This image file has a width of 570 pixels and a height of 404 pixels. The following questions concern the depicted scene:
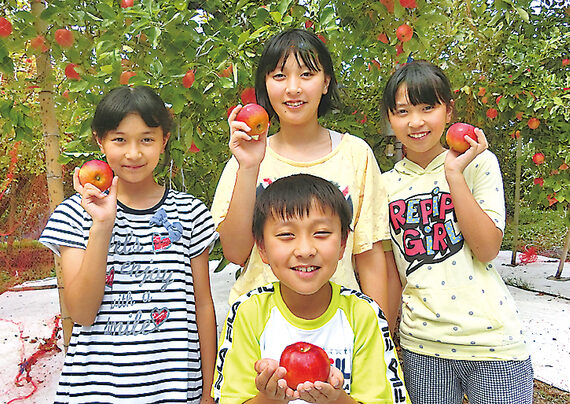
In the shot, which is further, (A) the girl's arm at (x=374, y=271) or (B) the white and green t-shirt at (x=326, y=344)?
(A) the girl's arm at (x=374, y=271)

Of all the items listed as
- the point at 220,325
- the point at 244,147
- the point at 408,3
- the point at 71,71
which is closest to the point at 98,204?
the point at 244,147

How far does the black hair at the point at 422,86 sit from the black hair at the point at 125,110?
2.24 feet

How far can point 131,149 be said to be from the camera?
1337 millimetres

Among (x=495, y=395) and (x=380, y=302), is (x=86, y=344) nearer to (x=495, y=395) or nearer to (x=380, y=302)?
(x=380, y=302)

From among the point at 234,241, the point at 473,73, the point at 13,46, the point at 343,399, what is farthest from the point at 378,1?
the point at 473,73

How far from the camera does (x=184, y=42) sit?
72.1 inches

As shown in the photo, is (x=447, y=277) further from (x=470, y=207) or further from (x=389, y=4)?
(x=389, y=4)

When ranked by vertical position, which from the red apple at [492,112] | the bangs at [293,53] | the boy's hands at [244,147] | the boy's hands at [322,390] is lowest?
the boy's hands at [322,390]

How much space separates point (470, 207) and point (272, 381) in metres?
0.75

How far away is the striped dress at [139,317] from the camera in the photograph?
127 centimetres

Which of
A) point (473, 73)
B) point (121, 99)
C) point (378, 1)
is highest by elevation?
point (473, 73)

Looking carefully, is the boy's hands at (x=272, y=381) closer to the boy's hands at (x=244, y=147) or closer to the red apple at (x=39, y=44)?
the boy's hands at (x=244, y=147)

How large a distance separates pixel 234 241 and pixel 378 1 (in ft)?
4.47

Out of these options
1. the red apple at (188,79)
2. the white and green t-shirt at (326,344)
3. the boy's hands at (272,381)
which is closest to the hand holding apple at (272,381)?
the boy's hands at (272,381)
